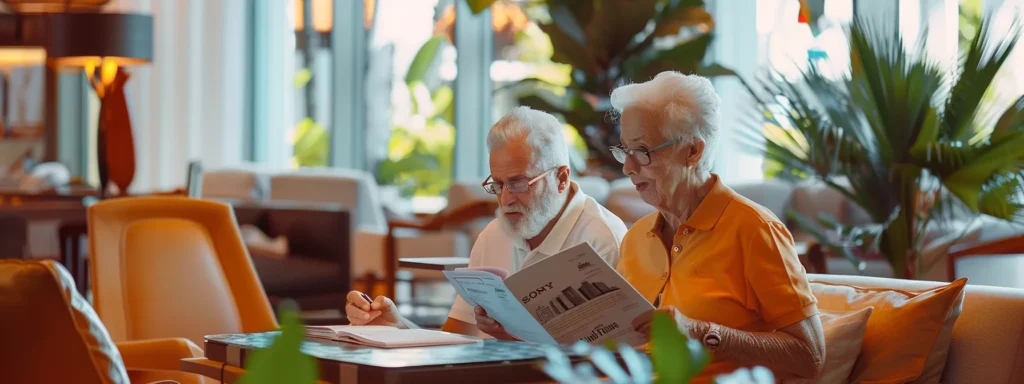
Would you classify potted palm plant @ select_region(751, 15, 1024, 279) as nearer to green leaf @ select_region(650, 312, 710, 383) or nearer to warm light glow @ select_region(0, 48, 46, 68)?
green leaf @ select_region(650, 312, 710, 383)

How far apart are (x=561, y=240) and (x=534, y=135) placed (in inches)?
8.9

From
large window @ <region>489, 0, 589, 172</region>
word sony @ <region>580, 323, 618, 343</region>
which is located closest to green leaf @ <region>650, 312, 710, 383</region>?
word sony @ <region>580, 323, 618, 343</region>

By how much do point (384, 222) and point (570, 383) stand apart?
23.8 ft

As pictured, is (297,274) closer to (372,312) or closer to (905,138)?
(905,138)

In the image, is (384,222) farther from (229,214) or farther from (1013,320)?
(1013,320)

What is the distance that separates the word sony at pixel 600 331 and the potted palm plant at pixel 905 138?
190cm

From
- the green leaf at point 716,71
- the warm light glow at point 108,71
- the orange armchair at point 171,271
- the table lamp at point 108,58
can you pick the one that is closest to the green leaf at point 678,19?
the green leaf at point 716,71

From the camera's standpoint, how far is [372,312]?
238cm

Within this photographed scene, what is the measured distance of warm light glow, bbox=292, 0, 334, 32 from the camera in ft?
30.6

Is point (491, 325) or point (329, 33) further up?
point (329, 33)

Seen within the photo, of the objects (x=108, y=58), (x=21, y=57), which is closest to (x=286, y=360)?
(x=108, y=58)

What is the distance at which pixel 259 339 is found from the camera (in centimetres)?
209

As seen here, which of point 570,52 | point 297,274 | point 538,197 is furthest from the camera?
point 570,52

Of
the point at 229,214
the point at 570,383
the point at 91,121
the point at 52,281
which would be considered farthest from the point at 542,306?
the point at 91,121
